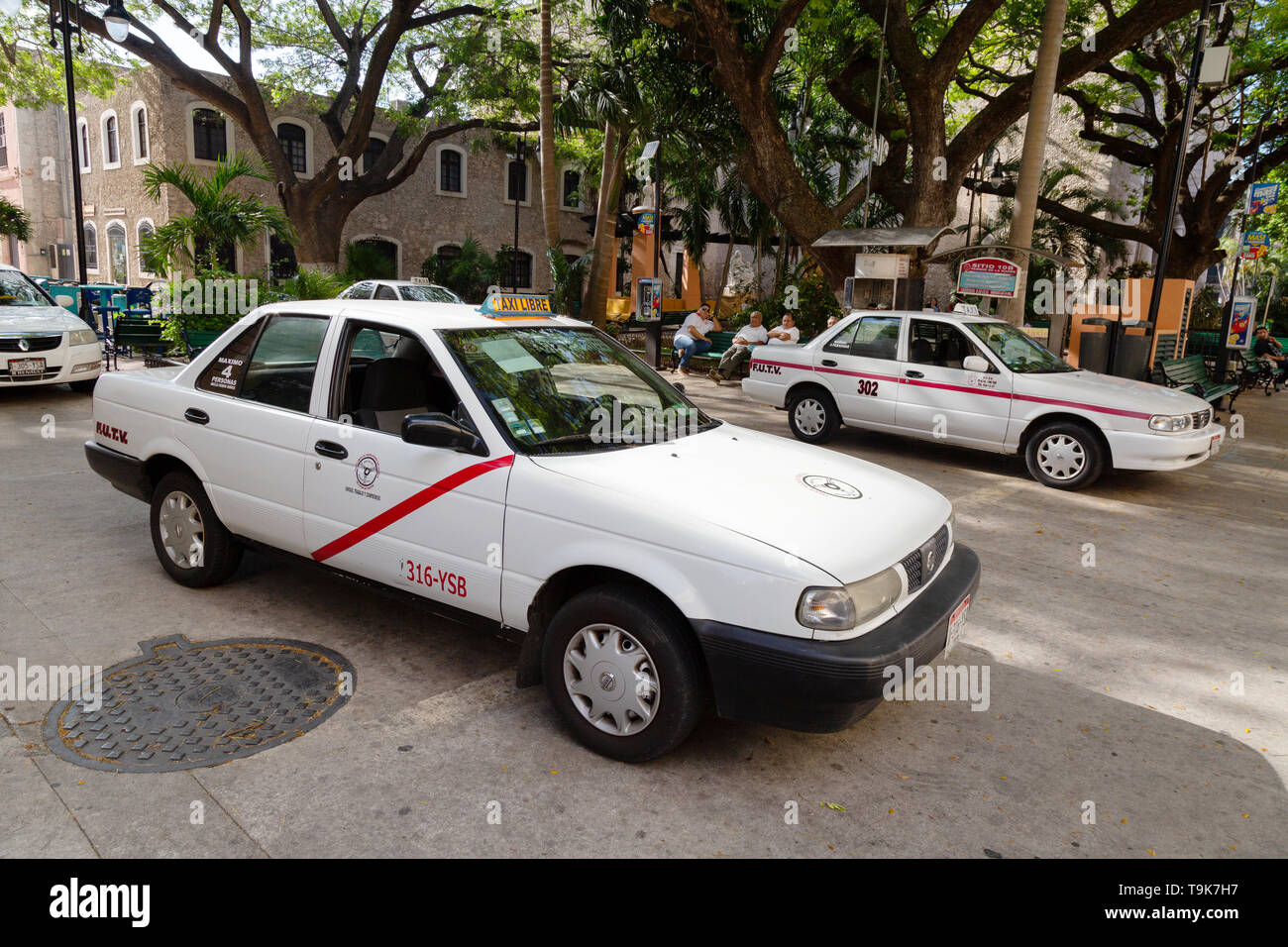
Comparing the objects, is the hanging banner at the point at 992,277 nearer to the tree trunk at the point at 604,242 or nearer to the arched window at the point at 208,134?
the tree trunk at the point at 604,242

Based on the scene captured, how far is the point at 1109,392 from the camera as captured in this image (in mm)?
8430

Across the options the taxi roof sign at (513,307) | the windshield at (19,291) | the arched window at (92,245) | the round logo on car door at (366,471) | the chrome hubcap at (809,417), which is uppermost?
the arched window at (92,245)

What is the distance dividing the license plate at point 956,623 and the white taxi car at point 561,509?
21 mm

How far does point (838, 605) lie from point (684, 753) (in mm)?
971

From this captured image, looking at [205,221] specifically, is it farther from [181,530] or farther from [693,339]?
[181,530]

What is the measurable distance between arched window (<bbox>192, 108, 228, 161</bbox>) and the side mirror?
28726 mm

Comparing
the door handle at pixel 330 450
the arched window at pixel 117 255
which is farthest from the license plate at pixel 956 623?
the arched window at pixel 117 255

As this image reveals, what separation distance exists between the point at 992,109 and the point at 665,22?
5.76m

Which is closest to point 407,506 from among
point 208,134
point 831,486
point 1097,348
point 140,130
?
point 831,486

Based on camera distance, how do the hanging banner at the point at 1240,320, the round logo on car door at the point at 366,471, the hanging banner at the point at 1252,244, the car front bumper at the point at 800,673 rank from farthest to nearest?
1. the hanging banner at the point at 1252,244
2. the hanging banner at the point at 1240,320
3. the round logo on car door at the point at 366,471
4. the car front bumper at the point at 800,673

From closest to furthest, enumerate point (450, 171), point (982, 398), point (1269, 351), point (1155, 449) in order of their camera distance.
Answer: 1. point (1155, 449)
2. point (982, 398)
3. point (1269, 351)
4. point (450, 171)

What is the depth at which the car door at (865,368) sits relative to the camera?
9766 mm

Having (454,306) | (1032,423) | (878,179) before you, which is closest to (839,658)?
(454,306)

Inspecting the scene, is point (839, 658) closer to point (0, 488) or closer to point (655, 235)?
point (0, 488)
